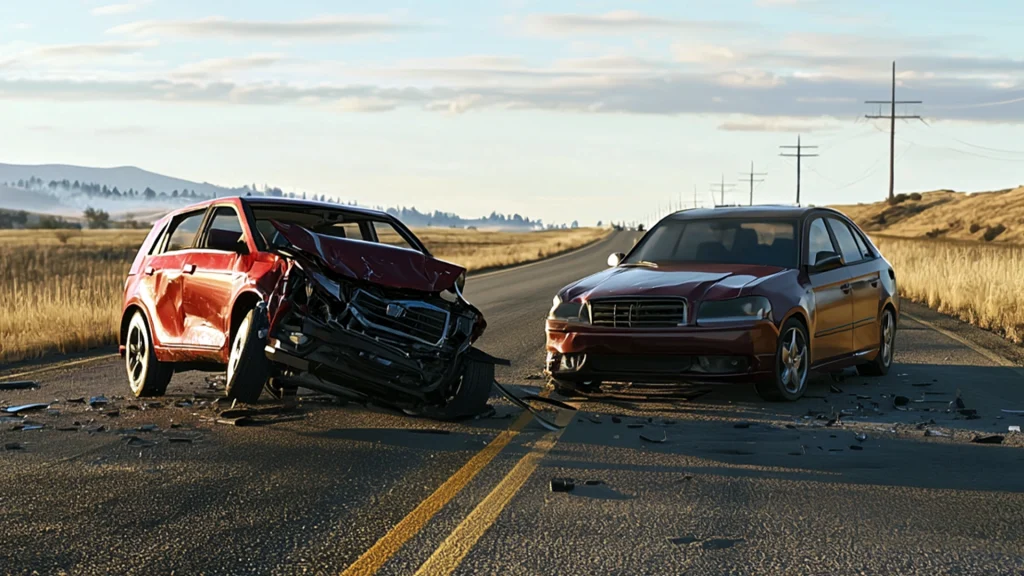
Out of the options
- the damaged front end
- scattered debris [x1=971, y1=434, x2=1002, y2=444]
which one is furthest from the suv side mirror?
the damaged front end

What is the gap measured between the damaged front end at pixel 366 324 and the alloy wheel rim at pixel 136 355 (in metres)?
2.04

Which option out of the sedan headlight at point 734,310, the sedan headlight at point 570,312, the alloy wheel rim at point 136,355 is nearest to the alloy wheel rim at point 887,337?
the sedan headlight at point 734,310

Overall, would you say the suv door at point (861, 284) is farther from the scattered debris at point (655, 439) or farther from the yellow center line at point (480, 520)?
the yellow center line at point (480, 520)

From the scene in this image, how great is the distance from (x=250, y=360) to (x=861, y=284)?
597 cm

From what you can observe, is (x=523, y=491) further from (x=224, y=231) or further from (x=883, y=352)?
(x=883, y=352)

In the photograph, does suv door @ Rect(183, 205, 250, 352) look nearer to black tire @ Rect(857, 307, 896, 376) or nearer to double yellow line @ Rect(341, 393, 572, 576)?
double yellow line @ Rect(341, 393, 572, 576)

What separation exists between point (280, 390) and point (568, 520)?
479 centimetres

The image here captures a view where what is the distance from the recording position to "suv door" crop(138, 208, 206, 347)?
395 inches

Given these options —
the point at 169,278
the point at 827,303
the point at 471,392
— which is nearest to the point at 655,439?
the point at 471,392

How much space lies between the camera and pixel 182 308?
9.94 meters

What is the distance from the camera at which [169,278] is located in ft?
33.6

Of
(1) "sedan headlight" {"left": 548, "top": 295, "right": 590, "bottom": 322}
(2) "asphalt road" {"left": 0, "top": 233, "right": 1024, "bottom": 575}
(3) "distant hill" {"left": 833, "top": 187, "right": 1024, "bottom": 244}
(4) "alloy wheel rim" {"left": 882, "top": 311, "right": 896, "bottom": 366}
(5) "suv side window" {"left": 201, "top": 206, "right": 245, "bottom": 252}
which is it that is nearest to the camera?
(2) "asphalt road" {"left": 0, "top": 233, "right": 1024, "bottom": 575}

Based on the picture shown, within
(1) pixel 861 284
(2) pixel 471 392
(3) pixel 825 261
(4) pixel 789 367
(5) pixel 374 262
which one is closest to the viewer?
(5) pixel 374 262

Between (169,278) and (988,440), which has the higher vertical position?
(169,278)
